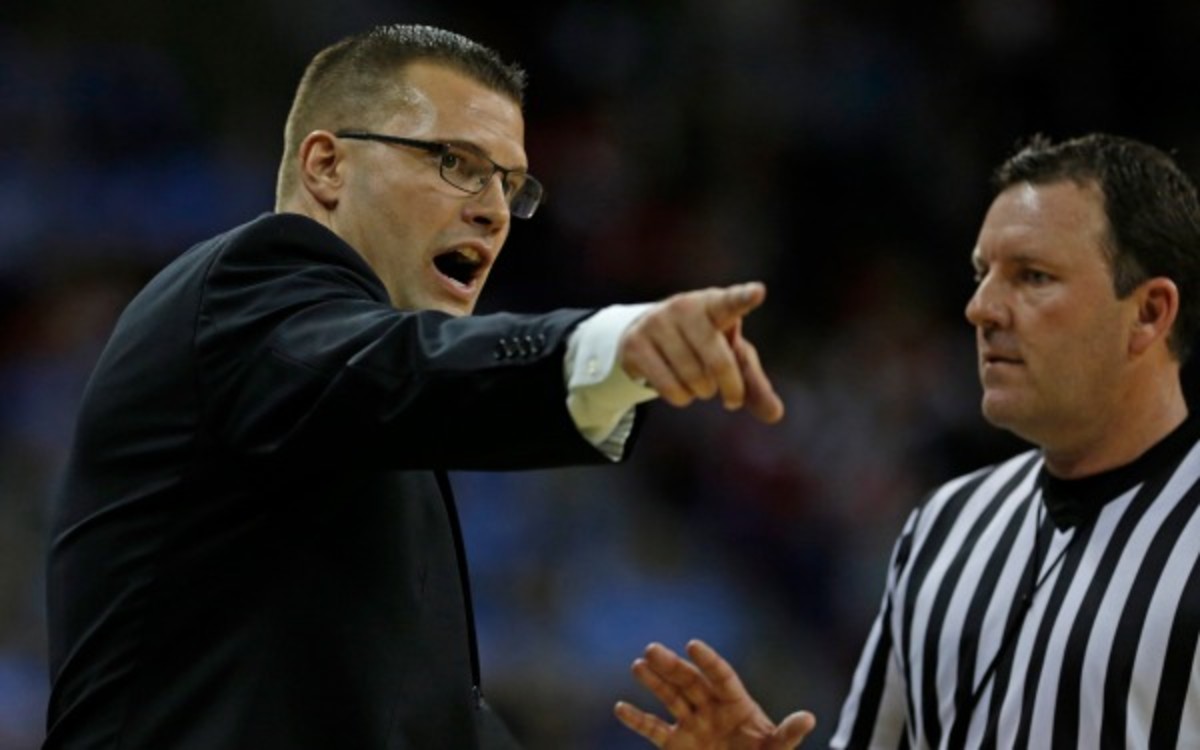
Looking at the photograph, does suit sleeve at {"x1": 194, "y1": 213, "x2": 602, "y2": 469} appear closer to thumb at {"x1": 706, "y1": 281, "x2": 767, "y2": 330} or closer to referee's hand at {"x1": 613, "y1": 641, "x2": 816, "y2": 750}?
thumb at {"x1": 706, "y1": 281, "x2": 767, "y2": 330}

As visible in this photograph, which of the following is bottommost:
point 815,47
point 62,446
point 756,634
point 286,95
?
point 756,634

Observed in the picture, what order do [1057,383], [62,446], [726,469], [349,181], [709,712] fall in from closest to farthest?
[349,181] < [709,712] < [1057,383] < [62,446] < [726,469]

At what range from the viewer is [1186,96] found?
7910 mm

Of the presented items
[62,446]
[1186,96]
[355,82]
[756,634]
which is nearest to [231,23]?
[62,446]

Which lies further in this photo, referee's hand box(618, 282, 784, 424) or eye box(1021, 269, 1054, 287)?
eye box(1021, 269, 1054, 287)

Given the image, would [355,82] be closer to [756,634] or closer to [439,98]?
[439,98]

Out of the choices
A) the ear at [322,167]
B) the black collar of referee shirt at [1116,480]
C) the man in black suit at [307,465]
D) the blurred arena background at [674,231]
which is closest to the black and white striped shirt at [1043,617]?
the black collar of referee shirt at [1116,480]

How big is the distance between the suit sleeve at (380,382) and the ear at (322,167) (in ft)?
1.59

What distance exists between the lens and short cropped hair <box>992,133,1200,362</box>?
3174 mm

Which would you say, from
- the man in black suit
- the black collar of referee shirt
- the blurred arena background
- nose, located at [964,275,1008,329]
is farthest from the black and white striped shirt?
the blurred arena background

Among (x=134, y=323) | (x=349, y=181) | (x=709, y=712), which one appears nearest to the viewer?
(x=134, y=323)

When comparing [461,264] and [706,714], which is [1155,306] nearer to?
[706,714]

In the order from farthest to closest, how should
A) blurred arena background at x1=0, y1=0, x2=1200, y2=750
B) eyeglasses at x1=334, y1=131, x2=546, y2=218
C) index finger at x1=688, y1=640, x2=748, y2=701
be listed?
blurred arena background at x1=0, y1=0, x2=1200, y2=750, index finger at x1=688, y1=640, x2=748, y2=701, eyeglasses at x1=334, y1=131, x2=546, y2=218

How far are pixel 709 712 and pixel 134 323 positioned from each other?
1.14 m
